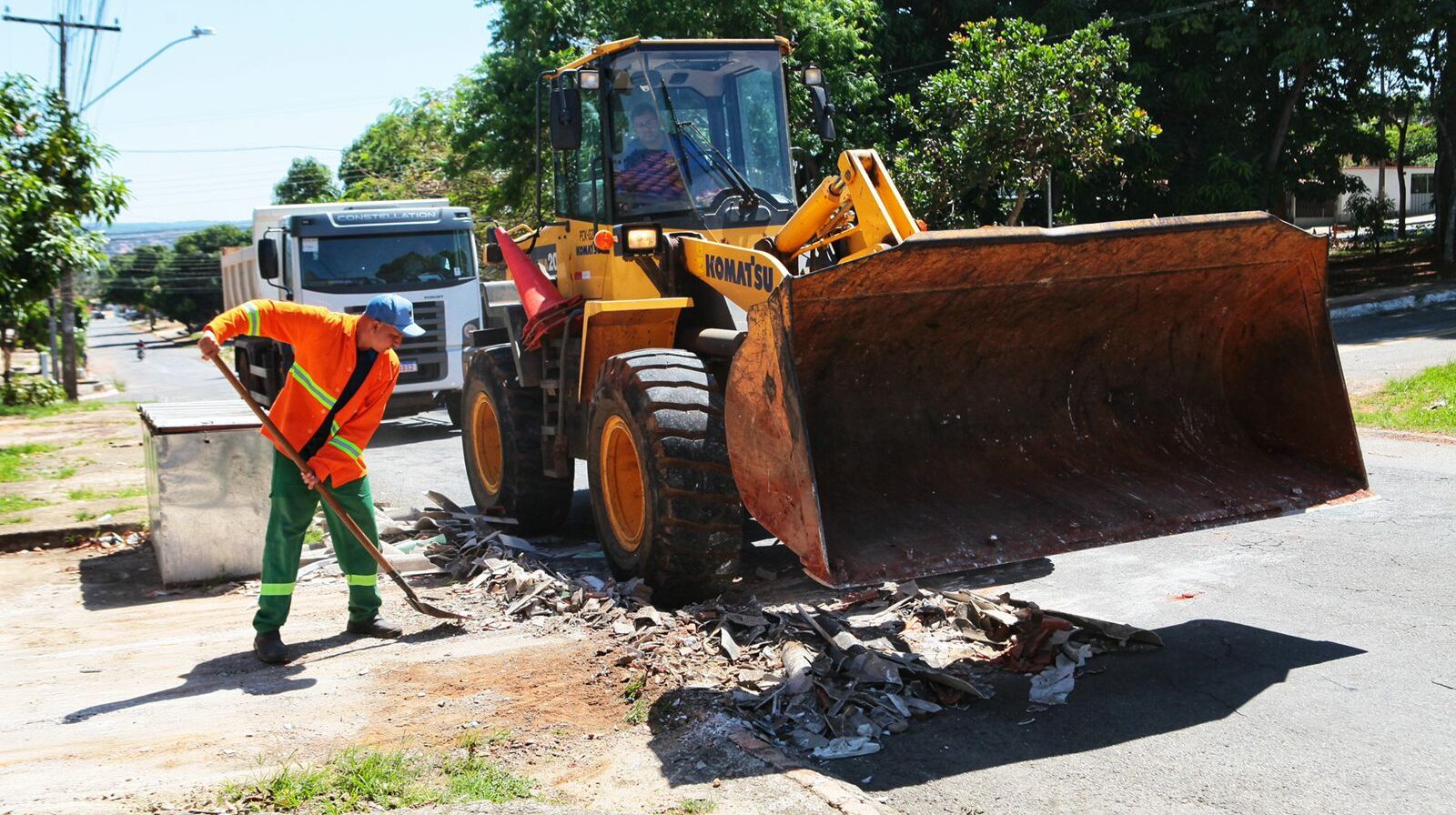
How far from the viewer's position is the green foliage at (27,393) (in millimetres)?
24312

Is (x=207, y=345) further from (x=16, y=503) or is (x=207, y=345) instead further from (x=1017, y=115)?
(x=1017, y=115)

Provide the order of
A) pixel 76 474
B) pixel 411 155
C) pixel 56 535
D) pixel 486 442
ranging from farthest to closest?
pixel 411 155 → pixel 76 474 → pixel 486 442 → pixel 56 535

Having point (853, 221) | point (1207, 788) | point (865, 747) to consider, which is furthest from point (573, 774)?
point (853, 221)

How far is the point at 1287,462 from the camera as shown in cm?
595

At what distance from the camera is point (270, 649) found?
234 inches

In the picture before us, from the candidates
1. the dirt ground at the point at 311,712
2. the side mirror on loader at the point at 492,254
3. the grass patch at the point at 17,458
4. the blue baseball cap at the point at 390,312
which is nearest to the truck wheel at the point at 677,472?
the dirt ground at the point at 311,712

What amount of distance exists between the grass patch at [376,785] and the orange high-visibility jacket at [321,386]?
2.07 meters

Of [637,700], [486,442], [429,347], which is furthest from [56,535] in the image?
[429,347]

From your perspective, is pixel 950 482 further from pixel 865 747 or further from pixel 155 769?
pixel 155 769

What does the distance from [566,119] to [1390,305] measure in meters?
19.4

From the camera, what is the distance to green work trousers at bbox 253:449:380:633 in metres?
6.07

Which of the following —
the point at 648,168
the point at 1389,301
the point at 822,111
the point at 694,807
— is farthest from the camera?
the point at 1389,301

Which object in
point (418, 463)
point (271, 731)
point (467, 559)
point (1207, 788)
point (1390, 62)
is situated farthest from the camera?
point (1390, 62)

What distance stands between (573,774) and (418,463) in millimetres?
9458
